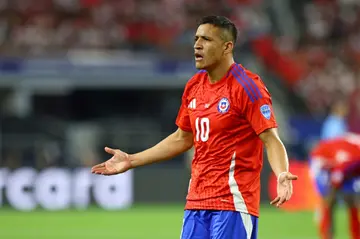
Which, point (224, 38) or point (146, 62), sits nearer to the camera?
point (224, 38)

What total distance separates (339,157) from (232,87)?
17.7 feet

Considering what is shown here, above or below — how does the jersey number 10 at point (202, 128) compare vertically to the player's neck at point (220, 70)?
below

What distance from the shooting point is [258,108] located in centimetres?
639

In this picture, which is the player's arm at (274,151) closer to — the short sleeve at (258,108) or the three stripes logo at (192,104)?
the short sleeve at (258,108)

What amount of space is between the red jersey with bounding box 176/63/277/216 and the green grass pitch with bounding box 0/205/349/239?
7742 millimetres

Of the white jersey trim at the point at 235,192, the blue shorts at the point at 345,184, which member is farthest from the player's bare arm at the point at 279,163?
the blue shorts at the point at 345,184

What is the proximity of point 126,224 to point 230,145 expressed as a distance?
1016 cm

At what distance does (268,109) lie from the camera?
6.39 m

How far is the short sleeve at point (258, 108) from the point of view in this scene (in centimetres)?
637

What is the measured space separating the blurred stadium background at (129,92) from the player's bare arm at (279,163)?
30.7 ft

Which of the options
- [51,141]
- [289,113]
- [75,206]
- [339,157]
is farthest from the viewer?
[289,113]

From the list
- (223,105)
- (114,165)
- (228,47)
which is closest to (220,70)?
→ (228,47)

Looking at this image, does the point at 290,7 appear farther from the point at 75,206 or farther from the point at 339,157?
the point at 339,157

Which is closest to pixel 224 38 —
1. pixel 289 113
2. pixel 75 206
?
pixel 75 206
